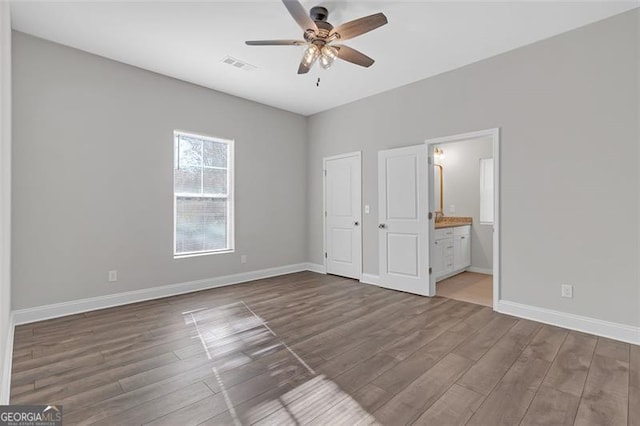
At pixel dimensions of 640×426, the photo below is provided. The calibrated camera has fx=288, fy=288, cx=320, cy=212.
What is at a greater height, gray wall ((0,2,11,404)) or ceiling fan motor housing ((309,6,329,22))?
ceiling fan motor housing ((309,6,329,22))

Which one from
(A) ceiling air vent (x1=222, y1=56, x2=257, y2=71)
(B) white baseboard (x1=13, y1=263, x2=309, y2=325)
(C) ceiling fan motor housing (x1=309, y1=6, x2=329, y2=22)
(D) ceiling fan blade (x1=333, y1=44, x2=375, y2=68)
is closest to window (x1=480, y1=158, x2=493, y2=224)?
(D) ceiling fan blade (x1=333, y1=44, x2=375, y2=68)

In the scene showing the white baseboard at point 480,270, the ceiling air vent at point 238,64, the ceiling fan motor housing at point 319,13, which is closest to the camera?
the ceiling fan motor housing at point 319,13

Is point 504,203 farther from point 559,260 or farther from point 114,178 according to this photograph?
point 114,178

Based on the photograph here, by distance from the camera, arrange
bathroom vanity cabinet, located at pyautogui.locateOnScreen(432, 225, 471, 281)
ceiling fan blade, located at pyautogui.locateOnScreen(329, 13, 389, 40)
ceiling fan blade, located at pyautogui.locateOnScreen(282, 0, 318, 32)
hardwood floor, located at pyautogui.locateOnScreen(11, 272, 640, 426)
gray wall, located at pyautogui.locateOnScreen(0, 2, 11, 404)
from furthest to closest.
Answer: bathroom vanity cabinet, located at pyautogui.locateOnScreen(432, 225, 471, 281) → ceiling fan blade, located at pyautogui.locateOnScreen(329, 13, 389, 40) → ceiling fan blade, located at pyautogui.locateOnScreen(282, 0, 318, 32) → gray wall, located at pyautogui.locateOnScreen(0, 2, 11, 404) → hardwood floor, located at pyautogui.locateOnScreen(11, 272, 640, 426)

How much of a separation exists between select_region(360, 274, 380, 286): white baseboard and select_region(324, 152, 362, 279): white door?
0.37ft

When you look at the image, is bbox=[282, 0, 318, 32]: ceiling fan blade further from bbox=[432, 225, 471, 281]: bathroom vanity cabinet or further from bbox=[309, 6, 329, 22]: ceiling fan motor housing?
bbox=[432, 225, 471, 281]: bathroom vanity cabinet

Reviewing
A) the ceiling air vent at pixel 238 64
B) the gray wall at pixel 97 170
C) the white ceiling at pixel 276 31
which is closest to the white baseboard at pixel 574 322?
the white ceiling at pixel 276 31

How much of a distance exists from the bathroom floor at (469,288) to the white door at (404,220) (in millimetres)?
507

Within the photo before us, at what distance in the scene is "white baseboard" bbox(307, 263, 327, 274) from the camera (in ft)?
18.9

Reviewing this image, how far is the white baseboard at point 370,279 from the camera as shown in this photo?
15.8 feet

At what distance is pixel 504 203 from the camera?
139 inches

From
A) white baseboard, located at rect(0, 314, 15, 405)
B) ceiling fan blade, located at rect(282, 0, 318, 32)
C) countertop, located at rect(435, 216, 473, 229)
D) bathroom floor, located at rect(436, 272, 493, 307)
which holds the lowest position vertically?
bathroom floor, located at rect(436, 272, 493, 307)

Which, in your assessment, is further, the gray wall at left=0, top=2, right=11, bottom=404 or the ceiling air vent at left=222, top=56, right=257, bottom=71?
the ceiling air vent at left=222, top=56, right=257, bottom=71

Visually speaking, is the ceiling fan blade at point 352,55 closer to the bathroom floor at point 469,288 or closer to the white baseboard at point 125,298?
the bathroom floor at point 469,288
